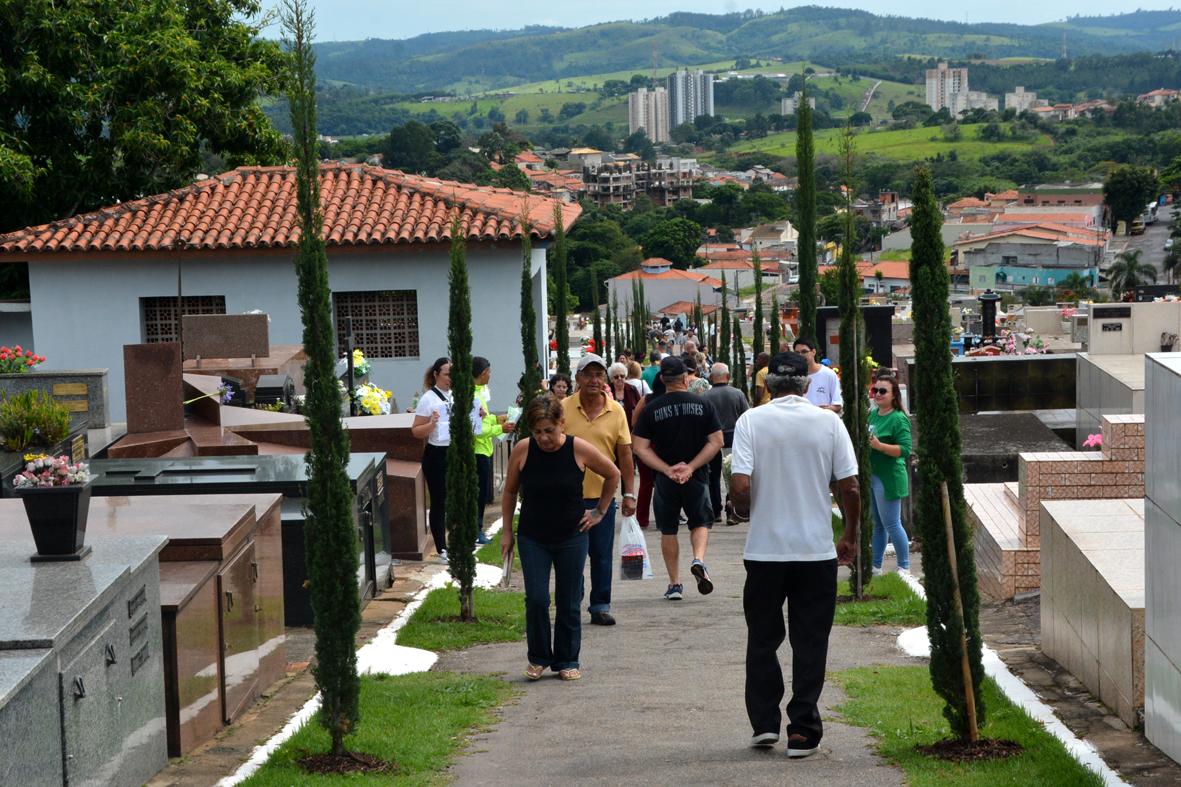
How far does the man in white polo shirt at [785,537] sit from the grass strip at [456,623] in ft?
10.3

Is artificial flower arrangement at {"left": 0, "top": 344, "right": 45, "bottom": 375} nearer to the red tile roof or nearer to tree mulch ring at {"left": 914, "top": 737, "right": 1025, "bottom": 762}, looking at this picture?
the red tile roof

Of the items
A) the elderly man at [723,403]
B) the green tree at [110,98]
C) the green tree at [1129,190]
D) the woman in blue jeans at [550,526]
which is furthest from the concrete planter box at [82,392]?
the green tree at [1129,190]

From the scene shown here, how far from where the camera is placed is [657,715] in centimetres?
676

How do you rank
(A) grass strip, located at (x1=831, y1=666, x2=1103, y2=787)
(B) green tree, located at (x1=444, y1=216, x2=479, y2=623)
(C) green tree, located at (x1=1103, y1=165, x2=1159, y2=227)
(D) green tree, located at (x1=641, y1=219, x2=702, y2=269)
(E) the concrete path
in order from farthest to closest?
(D) green tree, located at (x1=641, y1=219, x2=702, y2=269) < (C) green tree, located at (x1=1103, y1=165, x2=1159, y2=227) < (B) green tree, located at (x1=444, y1=216, x2=479, y2=623) < (E) the concrete path < (A) grass strip, located at (x1=831, y1=666, x2=1103, y2=787)

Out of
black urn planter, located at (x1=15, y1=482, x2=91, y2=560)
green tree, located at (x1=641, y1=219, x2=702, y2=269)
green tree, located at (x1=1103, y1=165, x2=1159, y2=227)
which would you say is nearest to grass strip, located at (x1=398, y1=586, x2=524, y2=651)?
black urn planter, located at (x1=15, y1=482, x2=91, y2=560)

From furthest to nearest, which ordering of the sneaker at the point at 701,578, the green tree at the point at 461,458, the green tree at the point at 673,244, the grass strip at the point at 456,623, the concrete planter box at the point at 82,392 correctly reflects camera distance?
the green tree at the point at 673,244 → the concrete planter box at the point at 82,392 → the green tree at the point at 461,458 → the sneaker at the point at 701,578 → the grass strip at the point at 456,623

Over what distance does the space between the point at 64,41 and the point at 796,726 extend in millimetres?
24521

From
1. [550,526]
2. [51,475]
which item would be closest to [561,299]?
[550,526]

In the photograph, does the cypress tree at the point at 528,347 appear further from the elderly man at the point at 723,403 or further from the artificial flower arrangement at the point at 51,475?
the artificial flower arrangement at the point at 51,475

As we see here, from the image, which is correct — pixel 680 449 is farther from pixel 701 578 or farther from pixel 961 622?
pixel 961 622

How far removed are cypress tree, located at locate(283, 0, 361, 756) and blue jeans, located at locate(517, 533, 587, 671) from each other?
5.09 ft

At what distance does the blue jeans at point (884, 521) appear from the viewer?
11.1 metres

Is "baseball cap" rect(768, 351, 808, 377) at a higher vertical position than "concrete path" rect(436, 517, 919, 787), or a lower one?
higher

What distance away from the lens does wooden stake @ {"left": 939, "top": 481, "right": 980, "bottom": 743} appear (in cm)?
599
